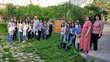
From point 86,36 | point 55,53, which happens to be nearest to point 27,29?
point 55,53

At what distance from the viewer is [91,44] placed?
15.3 m

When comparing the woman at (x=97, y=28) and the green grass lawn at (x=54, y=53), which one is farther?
the green grass lawn at (x=54, y=53)

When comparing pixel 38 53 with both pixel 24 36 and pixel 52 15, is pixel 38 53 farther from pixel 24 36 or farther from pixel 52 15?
pixel 52 15

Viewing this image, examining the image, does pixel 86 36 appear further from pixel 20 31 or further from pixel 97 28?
pixel 20 31

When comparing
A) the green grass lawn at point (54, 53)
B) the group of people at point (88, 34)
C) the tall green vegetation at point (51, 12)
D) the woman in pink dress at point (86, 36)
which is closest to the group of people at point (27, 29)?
the green grass lawn at point (54, 53)

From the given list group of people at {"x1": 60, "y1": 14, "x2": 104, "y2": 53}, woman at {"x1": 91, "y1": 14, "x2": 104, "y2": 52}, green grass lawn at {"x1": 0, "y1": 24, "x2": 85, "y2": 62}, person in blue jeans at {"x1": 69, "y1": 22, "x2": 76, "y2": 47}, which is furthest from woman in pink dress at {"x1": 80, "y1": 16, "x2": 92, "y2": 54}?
person in blue jeans at {"x1": 69, "y1": 22, "x2": 76, "y2": 47}

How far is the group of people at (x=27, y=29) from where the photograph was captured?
20.9 meters

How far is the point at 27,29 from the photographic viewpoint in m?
21.8

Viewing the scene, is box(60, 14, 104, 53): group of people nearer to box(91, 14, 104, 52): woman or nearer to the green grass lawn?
box(91, 14, 104, 52): woman

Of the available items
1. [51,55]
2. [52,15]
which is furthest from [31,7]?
[51,55]

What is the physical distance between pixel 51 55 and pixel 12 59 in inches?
83.1

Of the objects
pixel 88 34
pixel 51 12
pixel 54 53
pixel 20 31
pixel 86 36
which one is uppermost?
pixel 51 12

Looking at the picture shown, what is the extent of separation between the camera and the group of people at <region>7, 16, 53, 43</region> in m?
20.9

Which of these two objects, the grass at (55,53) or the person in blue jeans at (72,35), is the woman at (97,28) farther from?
the person in blue jeans at (72,35)
